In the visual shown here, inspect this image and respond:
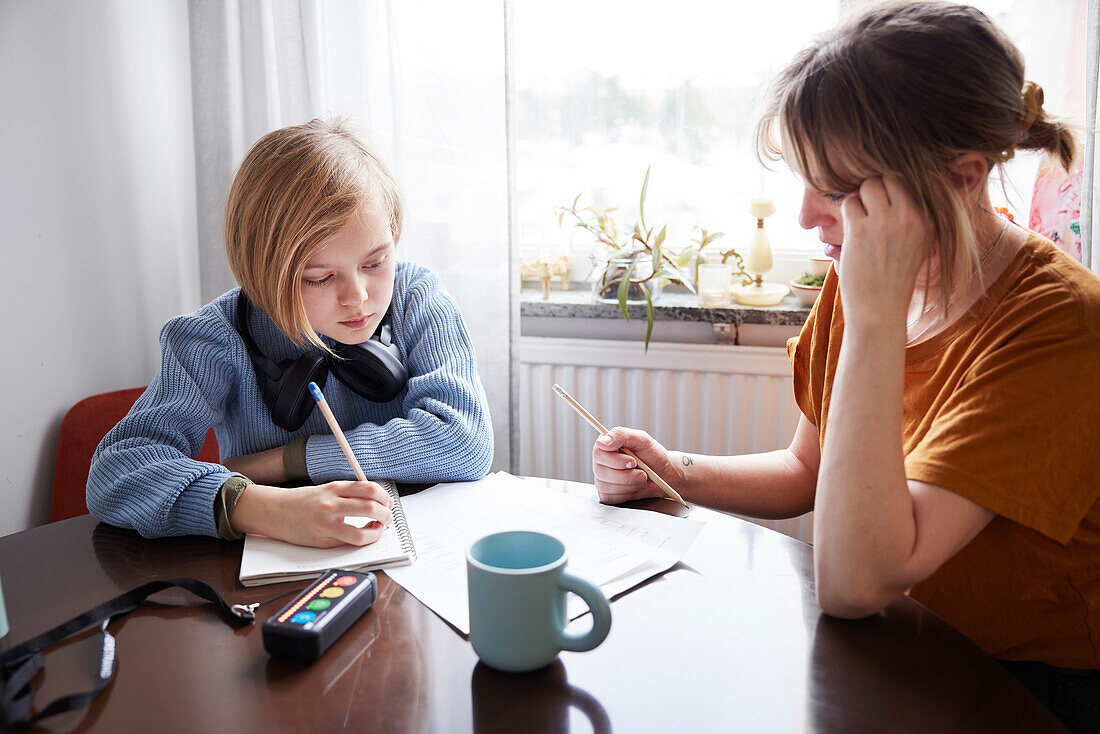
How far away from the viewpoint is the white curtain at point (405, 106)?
6.15ft

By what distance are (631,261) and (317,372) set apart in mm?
981

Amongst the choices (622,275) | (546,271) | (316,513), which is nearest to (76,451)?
(316,513)

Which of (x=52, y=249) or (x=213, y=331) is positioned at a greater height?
(x=52, y=249)

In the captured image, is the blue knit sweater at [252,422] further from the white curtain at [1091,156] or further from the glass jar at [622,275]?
the white curtain at [1091,156]

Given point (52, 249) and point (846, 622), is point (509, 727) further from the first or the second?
point (52, 249)

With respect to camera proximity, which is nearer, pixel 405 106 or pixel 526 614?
pixel 526 614

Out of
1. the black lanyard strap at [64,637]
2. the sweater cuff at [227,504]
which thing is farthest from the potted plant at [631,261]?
the black lanyard strap at [64,637]

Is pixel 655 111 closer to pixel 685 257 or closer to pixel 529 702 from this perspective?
pixel 685 257

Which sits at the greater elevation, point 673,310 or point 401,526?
point 673,310

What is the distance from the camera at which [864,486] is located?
848mm

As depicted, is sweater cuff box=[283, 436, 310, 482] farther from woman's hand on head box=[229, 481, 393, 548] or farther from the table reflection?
the table reflection

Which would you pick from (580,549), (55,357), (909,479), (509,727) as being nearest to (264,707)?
(509,727)

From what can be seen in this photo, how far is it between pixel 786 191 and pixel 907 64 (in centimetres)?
131

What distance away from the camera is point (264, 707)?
0.68 m
